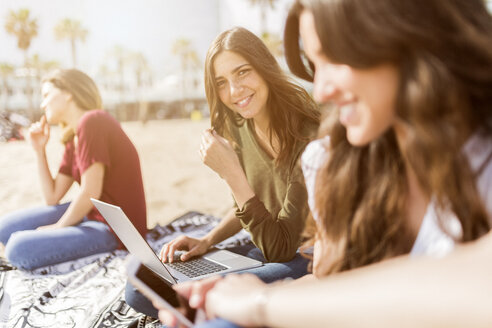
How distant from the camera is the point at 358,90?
0.93 meters

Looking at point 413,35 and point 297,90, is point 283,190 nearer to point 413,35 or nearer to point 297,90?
point 297,90

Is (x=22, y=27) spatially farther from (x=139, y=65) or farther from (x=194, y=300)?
(x=194, y=300)

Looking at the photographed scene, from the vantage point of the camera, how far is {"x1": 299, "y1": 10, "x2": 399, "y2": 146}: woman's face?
3.03ft

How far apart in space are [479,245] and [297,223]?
1.02 metres

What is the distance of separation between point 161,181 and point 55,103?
6.33 m

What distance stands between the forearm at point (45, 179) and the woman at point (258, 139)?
1.59m

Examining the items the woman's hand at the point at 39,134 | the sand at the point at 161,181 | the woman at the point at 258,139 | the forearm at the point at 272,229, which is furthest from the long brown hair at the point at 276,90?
the sand at the point at 161,181

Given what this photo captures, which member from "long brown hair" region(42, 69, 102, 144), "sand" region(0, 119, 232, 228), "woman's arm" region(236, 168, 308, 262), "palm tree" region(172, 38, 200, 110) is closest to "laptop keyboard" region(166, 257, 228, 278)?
"woman's arm" region(236, 168, 308, 262)

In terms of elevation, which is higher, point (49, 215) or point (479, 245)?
point (479, 245)

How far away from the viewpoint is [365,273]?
88 centimetres

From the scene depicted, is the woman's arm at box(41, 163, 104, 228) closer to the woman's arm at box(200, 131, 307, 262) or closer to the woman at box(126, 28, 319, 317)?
the woman at box(126, 28, 319, 317)

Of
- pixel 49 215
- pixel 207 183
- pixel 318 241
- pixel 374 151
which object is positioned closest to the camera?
pixel 374 151

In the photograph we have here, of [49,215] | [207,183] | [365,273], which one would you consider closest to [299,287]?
[365,273]

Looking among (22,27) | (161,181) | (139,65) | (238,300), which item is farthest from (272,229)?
(139,65)
